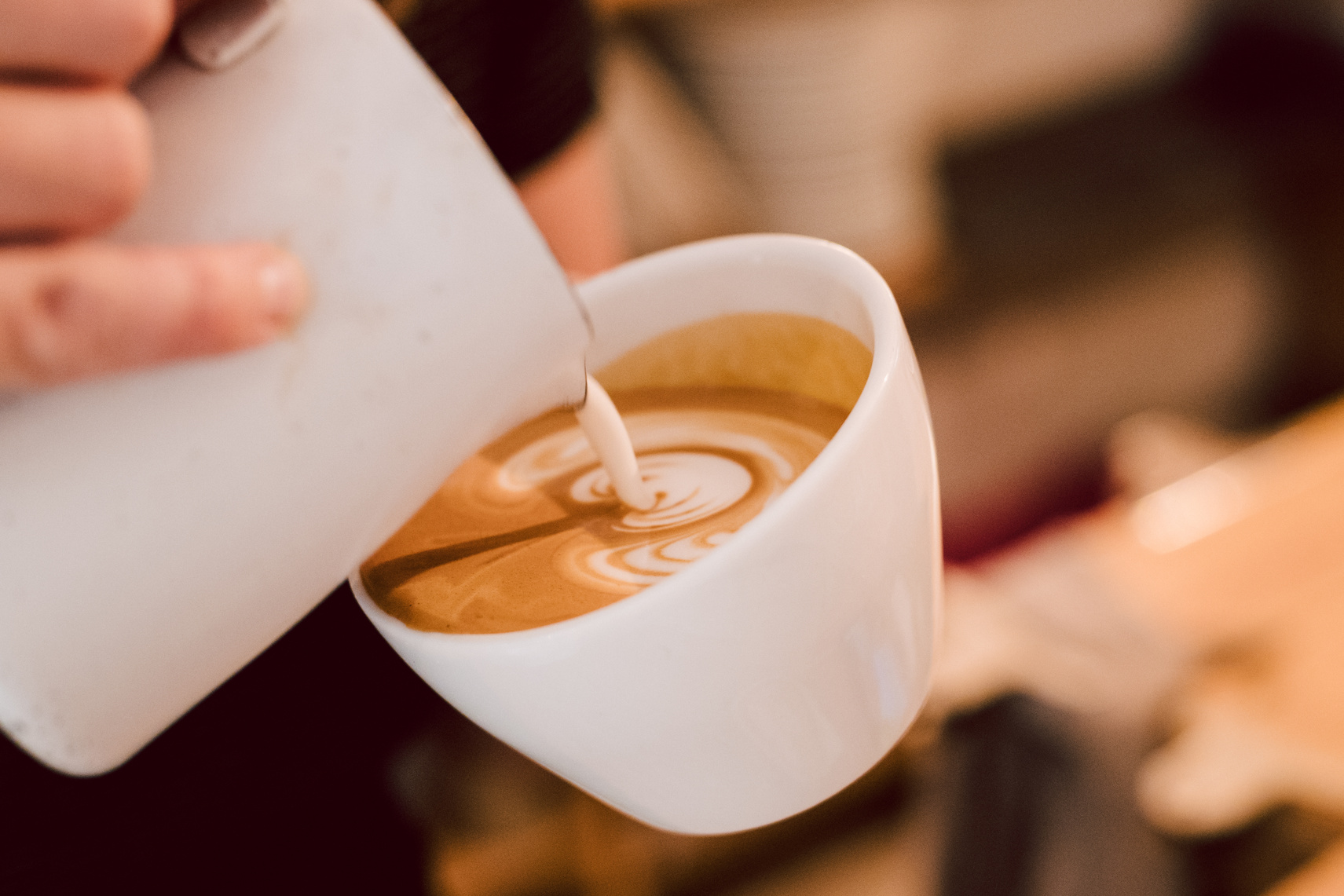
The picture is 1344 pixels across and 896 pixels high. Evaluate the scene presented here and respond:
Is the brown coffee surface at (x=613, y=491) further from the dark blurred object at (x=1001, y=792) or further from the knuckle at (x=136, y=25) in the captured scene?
the dark blurred object at (x=1001, y=792)

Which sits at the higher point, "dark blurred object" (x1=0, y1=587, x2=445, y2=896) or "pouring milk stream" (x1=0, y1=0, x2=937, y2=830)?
"pouring milk stream" (x1=0, y1=0, x2=937, y2=830)

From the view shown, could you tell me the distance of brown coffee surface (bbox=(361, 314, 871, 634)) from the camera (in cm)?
33

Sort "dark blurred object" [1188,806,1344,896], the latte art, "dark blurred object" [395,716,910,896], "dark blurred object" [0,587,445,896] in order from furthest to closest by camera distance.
Result: "dark blurred object" [395,716,910,896] < "dark blurred object" [1188,806,1344,896] < "dark blurred object" [0,587,445,896] < the latte art

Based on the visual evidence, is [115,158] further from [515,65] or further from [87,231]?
[515,65]

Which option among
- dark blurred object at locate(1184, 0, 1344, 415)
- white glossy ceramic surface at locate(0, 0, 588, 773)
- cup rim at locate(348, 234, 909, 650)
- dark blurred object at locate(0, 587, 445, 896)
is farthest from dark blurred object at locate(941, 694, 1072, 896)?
dark blurred object at locate(1184, 0, 1344, 415)

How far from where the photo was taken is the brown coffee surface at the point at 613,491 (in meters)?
0.33

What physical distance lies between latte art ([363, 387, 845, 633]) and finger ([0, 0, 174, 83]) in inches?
6.9

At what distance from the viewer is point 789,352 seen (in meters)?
0.39

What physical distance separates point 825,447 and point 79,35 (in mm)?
229

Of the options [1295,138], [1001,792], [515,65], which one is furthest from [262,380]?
[1295,138]

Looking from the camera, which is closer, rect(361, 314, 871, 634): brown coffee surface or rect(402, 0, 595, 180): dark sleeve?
rect(361, 314, 871, 634): brown coffee surface

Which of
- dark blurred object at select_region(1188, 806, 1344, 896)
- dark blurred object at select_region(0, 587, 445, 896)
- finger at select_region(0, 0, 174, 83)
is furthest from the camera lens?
dark blurred object at select_region(1188, 806, 1344, 896)

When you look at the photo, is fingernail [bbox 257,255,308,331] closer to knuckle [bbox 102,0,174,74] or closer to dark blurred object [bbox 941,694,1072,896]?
knuckle [bbox 102,0,174,74]

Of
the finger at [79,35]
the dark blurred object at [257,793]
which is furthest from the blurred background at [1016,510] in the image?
the finger at [79,35]
